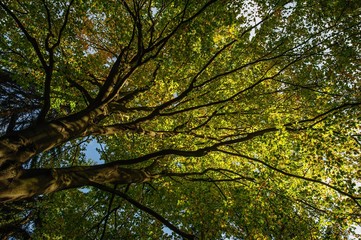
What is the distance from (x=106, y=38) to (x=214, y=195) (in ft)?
31.2

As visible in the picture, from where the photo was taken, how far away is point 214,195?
9.59 metres

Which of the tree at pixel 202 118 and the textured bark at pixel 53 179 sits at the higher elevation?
the tree at pixel 202 118

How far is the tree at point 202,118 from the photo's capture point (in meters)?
6.59

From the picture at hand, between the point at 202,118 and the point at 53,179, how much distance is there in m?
6.62

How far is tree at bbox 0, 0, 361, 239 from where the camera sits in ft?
21.6

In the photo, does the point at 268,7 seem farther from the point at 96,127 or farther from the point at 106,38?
the point at 106,38

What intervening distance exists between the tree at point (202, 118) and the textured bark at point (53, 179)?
0.03 meters

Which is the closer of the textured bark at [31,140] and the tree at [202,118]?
the textured bark at [31,140]

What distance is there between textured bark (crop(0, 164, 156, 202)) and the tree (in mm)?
27

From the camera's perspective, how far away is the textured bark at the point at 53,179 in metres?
4.26

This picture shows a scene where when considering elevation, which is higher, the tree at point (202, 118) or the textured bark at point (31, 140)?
the tree at point (202, 118)

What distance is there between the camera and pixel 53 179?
4.95 meters

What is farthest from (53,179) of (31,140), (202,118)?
(202,118)

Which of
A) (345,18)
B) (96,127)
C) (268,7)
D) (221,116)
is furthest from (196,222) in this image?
(345,18)
